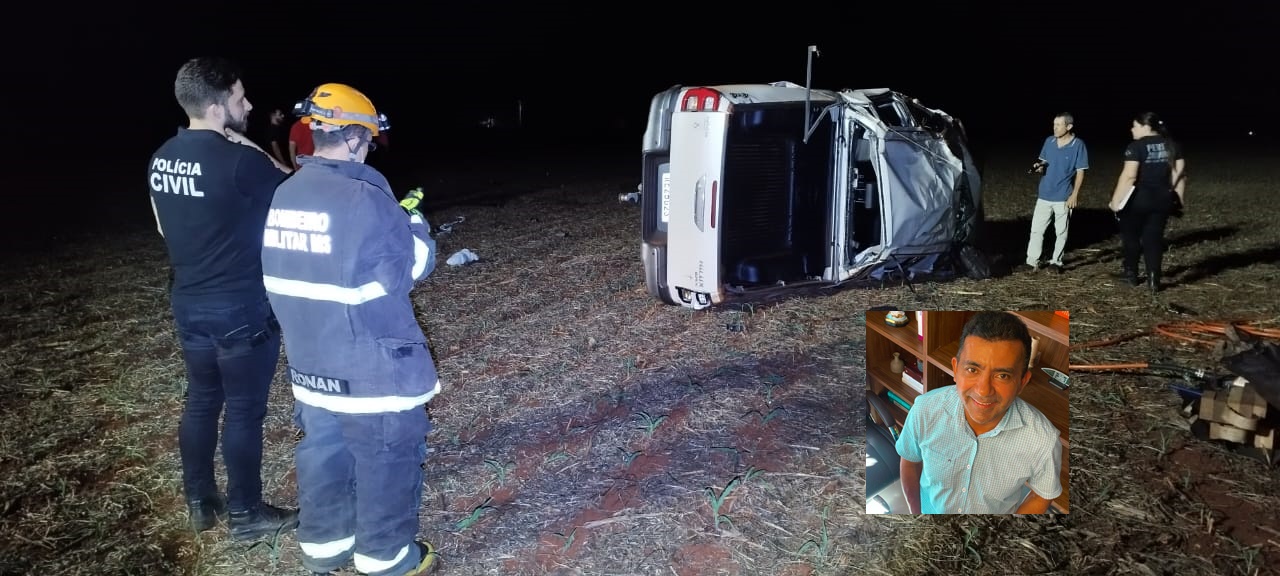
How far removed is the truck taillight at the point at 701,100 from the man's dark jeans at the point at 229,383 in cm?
336

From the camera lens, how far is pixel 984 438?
302 centimetres

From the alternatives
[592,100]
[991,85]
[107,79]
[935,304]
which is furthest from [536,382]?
[991,85]

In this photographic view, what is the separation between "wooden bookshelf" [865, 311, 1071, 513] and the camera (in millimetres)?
3131

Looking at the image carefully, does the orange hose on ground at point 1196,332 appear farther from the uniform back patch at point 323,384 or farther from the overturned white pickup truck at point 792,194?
the uniform back patch at point 323,384

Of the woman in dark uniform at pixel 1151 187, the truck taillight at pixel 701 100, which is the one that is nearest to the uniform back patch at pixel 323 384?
the truck taillight at pixel 701 100

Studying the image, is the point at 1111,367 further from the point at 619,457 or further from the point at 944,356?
the point at 619,457

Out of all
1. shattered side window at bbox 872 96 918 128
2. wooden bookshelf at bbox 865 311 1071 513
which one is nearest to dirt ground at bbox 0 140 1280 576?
wooden bookshelf at bbox 865 311 1071 513

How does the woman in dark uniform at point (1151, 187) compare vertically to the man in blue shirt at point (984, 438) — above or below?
above

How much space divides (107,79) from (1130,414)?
118ft

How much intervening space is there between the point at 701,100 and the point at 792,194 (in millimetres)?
1378

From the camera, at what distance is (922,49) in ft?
137

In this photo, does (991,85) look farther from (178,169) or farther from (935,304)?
(178,169)

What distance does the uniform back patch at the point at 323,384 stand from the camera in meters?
2.92

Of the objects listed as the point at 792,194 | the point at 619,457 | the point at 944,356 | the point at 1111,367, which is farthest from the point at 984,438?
the point at 792,194
